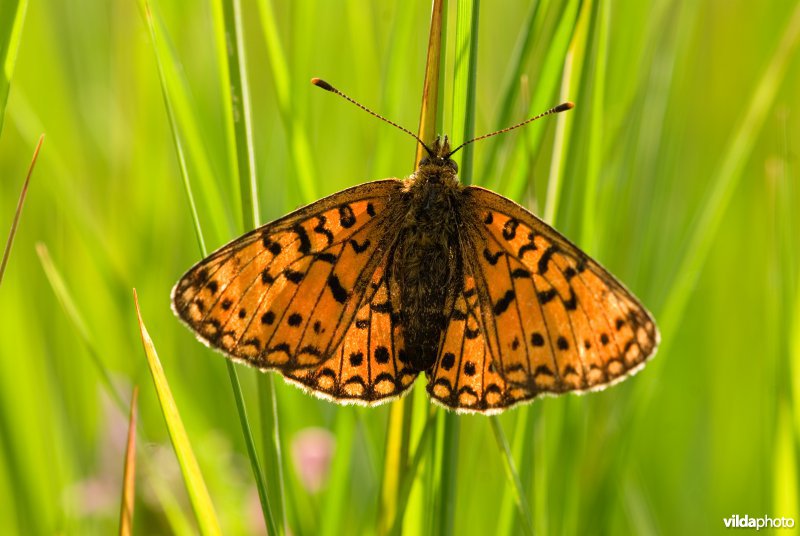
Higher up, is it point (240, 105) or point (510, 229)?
point (240, 105)

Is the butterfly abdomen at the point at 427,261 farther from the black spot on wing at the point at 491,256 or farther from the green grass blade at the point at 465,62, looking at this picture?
the green grass blade at the point at 465,62

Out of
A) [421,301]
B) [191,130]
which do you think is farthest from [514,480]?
[191,130]

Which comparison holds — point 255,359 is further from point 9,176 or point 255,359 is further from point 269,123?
point 269,123

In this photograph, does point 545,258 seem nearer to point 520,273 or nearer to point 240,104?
point 520,273

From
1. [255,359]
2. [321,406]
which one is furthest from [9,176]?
[255,359]

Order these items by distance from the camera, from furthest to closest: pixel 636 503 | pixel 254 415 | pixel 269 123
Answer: pixel 269 123
pixel 254 415
pixel 636 503

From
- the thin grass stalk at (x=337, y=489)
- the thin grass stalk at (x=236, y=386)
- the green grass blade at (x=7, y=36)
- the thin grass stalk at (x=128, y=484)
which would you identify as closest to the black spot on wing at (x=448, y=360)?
the thin grass stalk at (x=337, y=489)
